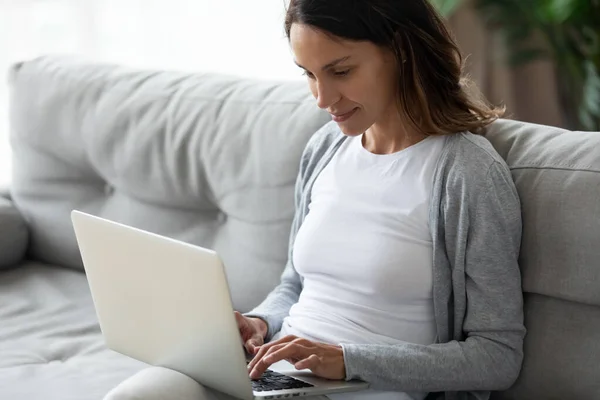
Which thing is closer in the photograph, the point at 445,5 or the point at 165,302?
the point at 165,302

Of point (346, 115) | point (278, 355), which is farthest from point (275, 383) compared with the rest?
point (346, 115)

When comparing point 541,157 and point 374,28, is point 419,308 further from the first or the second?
point 374,28

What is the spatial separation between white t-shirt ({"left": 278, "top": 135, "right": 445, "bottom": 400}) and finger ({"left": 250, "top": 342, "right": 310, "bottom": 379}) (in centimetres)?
12

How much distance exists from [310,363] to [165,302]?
0.70 ft

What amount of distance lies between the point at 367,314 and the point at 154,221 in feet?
2.44

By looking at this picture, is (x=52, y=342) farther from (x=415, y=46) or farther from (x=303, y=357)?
(x=415, y=46)

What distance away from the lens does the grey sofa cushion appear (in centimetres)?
139

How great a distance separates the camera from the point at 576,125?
313 centimetres

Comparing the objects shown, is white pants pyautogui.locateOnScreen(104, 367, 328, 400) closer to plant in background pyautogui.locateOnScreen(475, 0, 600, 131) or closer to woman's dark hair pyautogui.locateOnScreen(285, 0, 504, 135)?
woman's dark hair pyautogui.locateOnScreen(285, 0, 504, 135)

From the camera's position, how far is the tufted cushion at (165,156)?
1838 mm

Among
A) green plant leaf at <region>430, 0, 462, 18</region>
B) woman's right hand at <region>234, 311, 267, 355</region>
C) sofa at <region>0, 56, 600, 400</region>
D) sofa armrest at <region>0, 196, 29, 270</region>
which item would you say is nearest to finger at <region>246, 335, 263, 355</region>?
woman's right hand at <region>234, 311, 267, 355</region>

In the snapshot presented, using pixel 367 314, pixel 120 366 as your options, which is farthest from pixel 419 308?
pixel 120 366

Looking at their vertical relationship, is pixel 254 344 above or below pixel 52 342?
above

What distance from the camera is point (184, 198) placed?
6.57 ft
